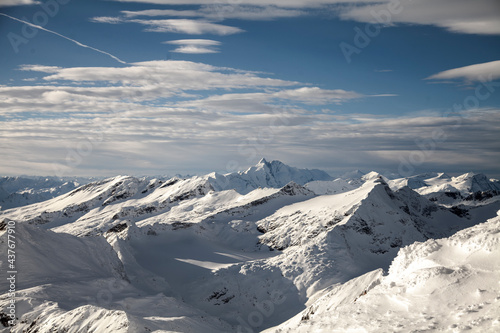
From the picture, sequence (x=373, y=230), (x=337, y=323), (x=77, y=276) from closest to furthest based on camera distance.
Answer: (x=337, y=323) < (x=77, y=276) < (x=373, y=230)

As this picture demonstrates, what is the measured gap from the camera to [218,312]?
6738 centimetres

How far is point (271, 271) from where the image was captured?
77.9m

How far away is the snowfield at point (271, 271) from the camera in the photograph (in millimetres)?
23703

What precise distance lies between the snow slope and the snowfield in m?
0.09

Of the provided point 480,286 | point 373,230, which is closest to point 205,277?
point 373,230

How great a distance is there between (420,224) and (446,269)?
117 meters

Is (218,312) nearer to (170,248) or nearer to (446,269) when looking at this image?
(170,248)
